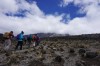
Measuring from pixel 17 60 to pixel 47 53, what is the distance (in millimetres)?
4494

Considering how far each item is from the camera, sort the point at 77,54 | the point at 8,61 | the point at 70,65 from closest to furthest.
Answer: the point at 70,65, the point at 8,61, the point at 77,54

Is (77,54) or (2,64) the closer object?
(2,64)

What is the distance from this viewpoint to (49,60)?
26312 millimetres

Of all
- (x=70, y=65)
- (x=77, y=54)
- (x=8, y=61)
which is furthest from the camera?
(x=77, y=54)

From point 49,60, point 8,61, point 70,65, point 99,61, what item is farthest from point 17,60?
point 99,61

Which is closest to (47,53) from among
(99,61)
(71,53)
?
(71,53)

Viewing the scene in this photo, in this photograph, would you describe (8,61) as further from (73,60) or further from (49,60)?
(73,60)

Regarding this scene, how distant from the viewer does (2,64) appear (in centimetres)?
2548

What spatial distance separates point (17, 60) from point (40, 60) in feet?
6.85

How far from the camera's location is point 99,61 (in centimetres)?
2481

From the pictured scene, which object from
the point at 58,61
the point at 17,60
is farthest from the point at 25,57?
the point at 58,61

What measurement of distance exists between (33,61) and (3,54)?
→ 4965 millimetres

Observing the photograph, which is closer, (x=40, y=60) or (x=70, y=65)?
(x=70, y=65)

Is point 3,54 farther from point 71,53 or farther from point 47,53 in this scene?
point 71,53
